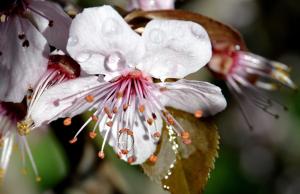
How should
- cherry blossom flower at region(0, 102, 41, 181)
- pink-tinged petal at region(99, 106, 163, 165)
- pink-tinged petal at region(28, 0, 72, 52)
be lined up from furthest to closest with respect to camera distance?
cherry blossom flower at region(0, 102, 41, 181), pink-tinged petal at region(99, 106, 163, 165), pink-tinged petal at region(28, 0, 72, 52)

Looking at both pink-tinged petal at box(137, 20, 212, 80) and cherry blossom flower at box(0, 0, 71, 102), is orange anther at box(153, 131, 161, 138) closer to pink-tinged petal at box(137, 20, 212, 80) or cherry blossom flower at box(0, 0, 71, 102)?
pink-tinged petal at box(137, 20, 212, 80)

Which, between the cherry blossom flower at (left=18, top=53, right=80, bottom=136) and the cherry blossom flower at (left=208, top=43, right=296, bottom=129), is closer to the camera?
the cherry blossom flower at (left=18, top=53, right=80, bottom=136)

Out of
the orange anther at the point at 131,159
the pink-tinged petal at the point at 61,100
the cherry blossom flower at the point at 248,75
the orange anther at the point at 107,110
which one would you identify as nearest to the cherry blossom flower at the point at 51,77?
the pink-tinged petal at the point at 61,100

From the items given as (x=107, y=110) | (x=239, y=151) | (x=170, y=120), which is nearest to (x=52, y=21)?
(x=107, y=110)

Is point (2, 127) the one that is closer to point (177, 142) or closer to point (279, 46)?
point (177, 142)

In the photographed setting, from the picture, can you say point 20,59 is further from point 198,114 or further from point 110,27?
point 198,114

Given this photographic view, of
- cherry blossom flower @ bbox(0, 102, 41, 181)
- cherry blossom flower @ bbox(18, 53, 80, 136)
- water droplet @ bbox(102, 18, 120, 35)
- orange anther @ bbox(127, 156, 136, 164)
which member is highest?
water droplet @ bbox(102, 18, 120, 35)

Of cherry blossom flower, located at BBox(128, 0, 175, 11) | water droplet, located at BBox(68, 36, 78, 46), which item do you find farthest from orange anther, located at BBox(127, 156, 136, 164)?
cherry blossom flower, located at BBox(128, 0, 175, 11)
